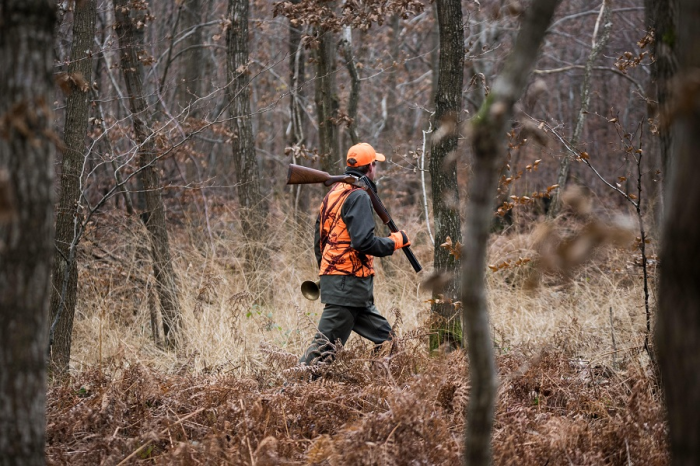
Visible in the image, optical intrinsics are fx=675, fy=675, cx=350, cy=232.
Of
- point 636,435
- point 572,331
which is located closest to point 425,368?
point 636,435

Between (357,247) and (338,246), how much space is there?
0.64 ft

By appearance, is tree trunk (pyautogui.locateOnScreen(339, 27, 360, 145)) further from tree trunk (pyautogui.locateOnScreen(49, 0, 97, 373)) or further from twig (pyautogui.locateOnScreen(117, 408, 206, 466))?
twig (pyautogui.locateOnScreen(117, 408, 206, 466))

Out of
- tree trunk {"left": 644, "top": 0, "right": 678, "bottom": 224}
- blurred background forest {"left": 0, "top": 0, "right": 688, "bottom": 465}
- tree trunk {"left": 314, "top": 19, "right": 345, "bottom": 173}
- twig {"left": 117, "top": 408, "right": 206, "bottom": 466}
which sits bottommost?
twig {"left": 117, "top": 408, "right": 206, "bottom": 466}

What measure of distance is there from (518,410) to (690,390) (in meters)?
2.18

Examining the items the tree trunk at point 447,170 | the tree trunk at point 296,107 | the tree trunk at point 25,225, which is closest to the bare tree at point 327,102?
the tree trunk at point 296,107

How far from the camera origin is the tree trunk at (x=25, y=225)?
7.07ft

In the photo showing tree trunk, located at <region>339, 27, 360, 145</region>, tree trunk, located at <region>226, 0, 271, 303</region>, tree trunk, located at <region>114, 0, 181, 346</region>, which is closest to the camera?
tree trunk, located at <region>114, 0, 181, 346</region>

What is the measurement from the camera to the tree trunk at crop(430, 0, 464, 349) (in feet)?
17.3

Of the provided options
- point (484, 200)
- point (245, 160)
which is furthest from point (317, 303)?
point (484, 200)

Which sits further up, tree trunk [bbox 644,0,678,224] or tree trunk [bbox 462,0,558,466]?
tree trunk [bbox 644,0,678,224]

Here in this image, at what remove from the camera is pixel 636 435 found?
3502 millimetres

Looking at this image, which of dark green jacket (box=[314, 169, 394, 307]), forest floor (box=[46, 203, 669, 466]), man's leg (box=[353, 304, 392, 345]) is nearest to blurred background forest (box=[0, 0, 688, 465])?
forest floor (box=[46, 203, 669, 466])

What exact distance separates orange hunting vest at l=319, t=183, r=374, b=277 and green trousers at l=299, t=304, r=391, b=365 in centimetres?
29

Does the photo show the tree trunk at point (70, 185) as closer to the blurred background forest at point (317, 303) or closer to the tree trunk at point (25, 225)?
the blurred background forest at point (317, 303)
